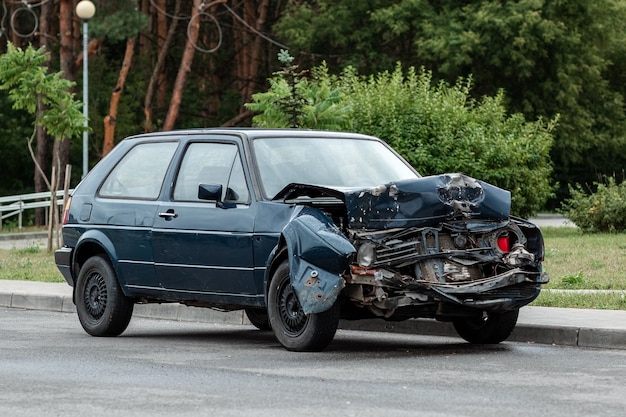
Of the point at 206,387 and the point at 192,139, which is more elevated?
the point at 192,139

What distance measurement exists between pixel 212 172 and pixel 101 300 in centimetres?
174

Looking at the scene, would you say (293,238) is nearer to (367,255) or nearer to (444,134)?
(367,255)

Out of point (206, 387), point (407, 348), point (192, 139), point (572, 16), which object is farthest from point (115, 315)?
point (572, 16)

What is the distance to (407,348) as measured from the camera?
1188cm

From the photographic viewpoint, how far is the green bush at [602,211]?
3058cm

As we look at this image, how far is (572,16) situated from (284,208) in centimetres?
4166

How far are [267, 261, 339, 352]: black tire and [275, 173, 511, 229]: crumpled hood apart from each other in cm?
70

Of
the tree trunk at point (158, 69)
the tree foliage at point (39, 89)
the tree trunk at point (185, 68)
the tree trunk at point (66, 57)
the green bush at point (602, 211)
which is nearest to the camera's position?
the tree foliage at point (39, 89)

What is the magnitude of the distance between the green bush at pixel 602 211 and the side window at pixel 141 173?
18.5 metres

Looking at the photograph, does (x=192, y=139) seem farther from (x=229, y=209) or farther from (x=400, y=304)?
(x=400, y=304)

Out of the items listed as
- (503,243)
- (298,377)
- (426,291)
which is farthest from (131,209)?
(298,377)

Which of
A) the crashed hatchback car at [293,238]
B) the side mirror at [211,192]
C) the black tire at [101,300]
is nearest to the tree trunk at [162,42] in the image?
the black tire at [101,300]

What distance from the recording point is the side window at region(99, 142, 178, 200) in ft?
42.9

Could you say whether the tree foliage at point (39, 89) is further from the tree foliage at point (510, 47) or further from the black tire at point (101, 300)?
the tree foliage at point (510, 47)
